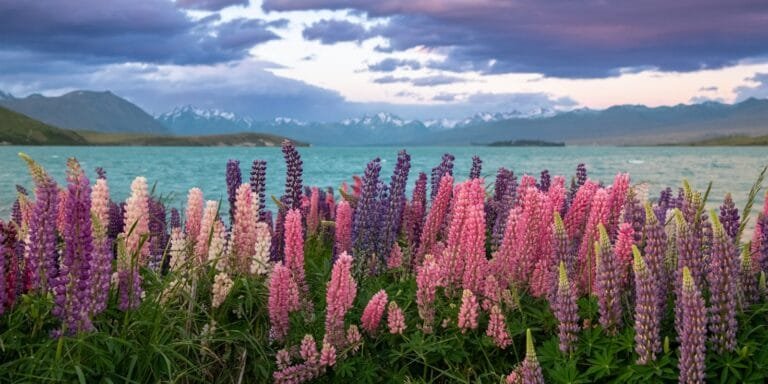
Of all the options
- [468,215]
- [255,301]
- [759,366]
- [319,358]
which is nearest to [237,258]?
[255,301]

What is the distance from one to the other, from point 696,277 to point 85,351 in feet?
13.0

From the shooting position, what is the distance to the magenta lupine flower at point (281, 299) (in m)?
4.76

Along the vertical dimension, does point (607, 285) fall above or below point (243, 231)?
below

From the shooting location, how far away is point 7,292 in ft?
14.9

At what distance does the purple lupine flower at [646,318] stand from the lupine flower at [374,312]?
1.67 metres

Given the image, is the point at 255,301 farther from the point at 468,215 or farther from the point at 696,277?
the point at 696,277

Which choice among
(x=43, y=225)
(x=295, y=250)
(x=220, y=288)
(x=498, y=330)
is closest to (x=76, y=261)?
(x=43, y=225)

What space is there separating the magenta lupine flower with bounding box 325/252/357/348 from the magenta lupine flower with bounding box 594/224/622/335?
165 centimetres

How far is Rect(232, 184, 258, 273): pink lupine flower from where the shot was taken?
562cm

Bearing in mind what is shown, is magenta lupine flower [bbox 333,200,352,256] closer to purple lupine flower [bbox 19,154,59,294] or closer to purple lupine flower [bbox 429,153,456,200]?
purple lupine flower [bbox 429,153,456,200]

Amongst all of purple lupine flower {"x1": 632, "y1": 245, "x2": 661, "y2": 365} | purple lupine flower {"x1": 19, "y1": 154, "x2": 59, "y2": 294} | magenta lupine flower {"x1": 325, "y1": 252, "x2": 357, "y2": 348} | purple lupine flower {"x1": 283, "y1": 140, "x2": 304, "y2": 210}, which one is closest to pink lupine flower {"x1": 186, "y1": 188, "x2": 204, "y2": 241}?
purple lupine flower {"x1": 283, "y1": 140, "x2": 304, "y2": 210}

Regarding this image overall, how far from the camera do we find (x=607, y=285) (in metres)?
4.28

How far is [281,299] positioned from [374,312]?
68 centimetres

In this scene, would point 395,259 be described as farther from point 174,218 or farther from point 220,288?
point 174,218
